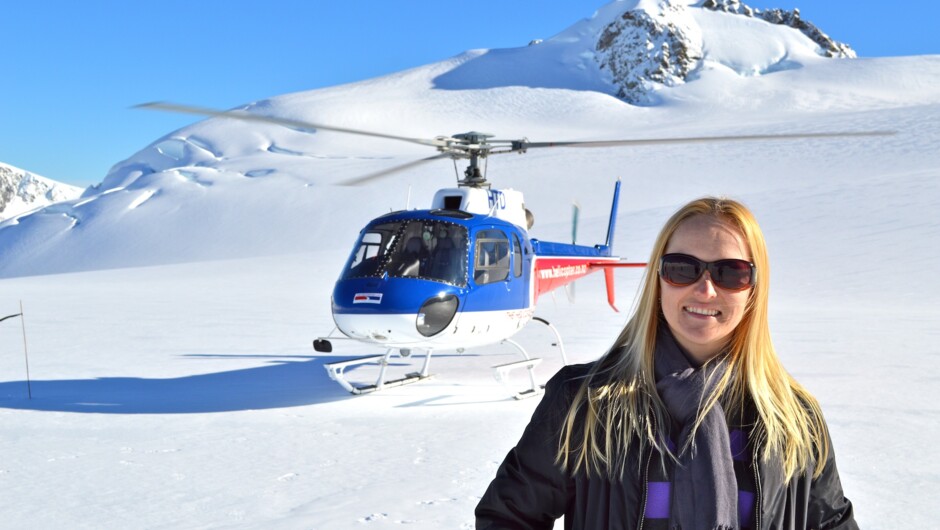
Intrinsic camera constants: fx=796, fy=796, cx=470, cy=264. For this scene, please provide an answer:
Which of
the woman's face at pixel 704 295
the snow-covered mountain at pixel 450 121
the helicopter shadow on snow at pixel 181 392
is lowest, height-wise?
the helicopter shadow on snow at pixel 181 392

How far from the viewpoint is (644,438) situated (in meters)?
1.58

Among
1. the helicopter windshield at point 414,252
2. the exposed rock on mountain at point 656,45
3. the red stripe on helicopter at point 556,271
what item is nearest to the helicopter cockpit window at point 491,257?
the helicopter windshield at point 414,252

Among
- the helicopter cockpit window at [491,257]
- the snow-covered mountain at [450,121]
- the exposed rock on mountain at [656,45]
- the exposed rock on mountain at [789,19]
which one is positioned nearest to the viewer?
the helicopter cockpit window at [491,257]

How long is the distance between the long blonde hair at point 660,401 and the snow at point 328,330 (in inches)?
94.8

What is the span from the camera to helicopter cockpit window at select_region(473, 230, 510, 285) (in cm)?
678

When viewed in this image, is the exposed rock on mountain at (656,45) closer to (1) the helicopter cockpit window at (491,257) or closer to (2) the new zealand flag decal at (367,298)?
(1) the helicopter cockpit window at (491,257)

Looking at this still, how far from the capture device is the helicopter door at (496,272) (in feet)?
22.3

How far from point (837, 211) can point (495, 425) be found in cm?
1954

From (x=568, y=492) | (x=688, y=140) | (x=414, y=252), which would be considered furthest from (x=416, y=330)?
(x=568, y=492)

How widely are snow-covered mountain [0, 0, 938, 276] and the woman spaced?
30.8m

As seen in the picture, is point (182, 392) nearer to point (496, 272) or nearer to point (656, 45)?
point (496, 272)

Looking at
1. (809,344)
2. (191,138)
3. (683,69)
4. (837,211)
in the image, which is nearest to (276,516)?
(809,344)

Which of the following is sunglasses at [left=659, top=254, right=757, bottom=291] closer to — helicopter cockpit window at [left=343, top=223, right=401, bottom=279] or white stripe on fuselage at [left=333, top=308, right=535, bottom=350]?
white stripe on fuselage at [left=333, top=308, right=535, bottom=350]

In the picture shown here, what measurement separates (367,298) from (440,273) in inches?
26.2
